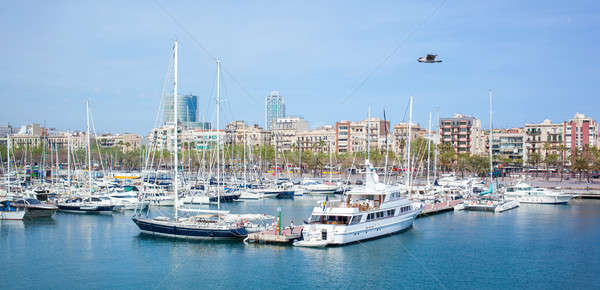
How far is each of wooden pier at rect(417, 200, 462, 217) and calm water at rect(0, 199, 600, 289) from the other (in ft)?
24.7

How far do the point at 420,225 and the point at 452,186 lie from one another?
1233 inches

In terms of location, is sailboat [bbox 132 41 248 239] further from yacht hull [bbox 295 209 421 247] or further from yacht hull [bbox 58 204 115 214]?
yacht hull [bbox 58 204 115 214]

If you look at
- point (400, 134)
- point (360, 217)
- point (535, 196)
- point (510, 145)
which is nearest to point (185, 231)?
point (360, 217)

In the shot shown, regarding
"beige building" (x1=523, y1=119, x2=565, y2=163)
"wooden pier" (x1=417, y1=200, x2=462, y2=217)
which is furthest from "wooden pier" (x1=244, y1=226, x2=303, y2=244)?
"beige building" (x1=523, y1=119, x2=565, y2=163)

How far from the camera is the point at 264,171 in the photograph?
134 metres

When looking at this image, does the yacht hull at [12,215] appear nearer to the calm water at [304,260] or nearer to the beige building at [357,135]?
the calm water at [304,260]

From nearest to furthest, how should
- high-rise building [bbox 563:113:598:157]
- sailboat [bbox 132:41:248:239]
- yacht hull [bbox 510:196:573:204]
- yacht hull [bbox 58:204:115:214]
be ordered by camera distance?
1. sailboat [bbox 132:41:248:239]
2. yacht hull [bbox 58:204:115:214]
3. yacht hull [bbox 510:196:573:204]
4. high-rise building [bbox 563:113:598:157]

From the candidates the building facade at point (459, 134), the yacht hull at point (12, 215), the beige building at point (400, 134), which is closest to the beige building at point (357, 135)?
the beige building at point (400, 134)

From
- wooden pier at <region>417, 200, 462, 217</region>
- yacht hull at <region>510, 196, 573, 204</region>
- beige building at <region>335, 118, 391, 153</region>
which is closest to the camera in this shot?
wooden pier at <region>417, 200, 462, 217</region>

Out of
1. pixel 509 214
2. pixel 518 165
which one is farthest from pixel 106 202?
pixel 518 165

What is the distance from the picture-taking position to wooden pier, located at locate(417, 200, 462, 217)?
191 ft

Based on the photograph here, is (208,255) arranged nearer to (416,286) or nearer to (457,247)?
(416,286)

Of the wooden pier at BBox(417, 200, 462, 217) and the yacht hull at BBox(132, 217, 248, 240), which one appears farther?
the wooden pier at BBox(417, 200, 462, 217)

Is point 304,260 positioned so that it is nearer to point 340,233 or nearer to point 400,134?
point 340,233
